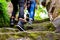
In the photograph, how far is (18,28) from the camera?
666cm

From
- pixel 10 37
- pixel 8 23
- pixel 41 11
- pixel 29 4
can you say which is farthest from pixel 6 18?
pixel 41 11

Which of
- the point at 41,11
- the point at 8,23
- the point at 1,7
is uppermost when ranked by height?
the point at 1,7

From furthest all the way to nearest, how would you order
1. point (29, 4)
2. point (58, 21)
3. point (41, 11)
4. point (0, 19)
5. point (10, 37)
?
point (41, 11) → point (29, 4) → point (0, 19) → point (58, 21) → point (10, 37)

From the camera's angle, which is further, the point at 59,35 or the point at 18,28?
the point at 18,28

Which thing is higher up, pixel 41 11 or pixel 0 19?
pixel 0 19

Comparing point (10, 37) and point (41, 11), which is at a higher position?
point (10, 37)

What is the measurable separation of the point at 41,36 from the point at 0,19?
365cm

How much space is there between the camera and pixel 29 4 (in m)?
8.99

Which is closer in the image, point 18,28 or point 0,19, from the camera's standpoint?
point 18,28

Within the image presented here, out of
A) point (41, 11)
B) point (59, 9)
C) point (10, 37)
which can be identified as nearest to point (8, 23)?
point (59, 9)

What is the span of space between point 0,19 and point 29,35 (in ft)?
11.8

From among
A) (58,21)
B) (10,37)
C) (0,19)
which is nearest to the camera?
(10,37)

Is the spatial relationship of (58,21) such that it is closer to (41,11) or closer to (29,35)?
(29,35)

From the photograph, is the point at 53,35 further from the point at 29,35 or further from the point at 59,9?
the point at 59,9
